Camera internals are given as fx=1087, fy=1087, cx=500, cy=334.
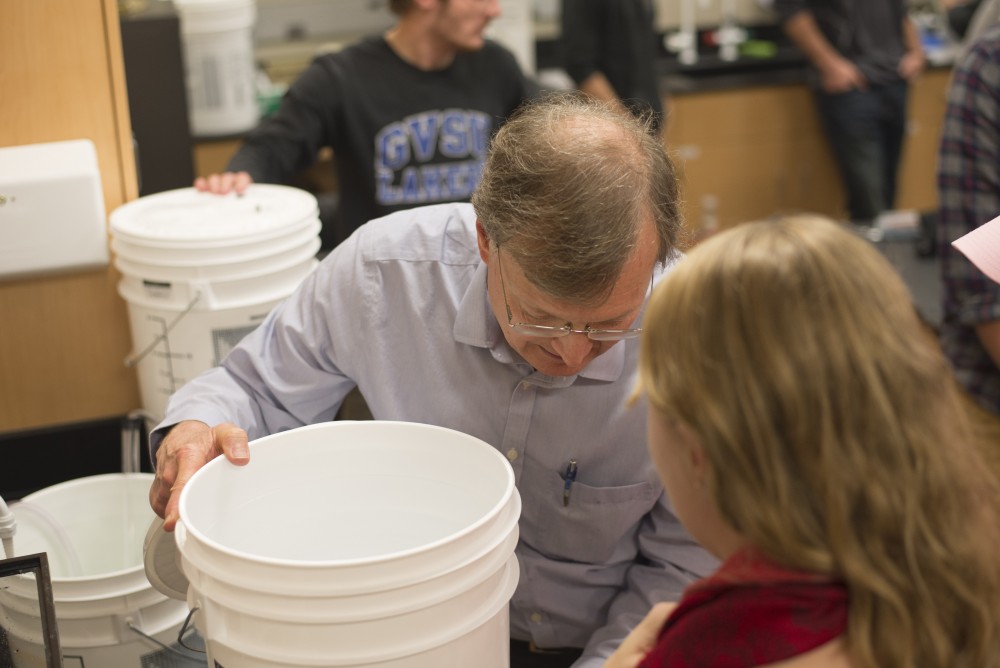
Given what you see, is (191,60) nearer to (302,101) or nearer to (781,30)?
(302,101)

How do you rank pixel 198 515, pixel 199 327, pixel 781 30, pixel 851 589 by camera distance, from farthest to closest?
pixel 781 30
pixel 199 327
pixel 198 515
pixel 851 589

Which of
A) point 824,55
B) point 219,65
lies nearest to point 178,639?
point 219,65

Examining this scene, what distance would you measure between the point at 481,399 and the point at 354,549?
0.84 feet

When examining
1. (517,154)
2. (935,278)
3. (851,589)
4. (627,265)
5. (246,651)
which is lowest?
(935,278)

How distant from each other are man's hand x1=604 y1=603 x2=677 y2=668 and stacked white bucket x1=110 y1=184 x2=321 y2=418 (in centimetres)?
85

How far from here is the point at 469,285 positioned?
4.50ft

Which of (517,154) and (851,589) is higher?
(517,154)

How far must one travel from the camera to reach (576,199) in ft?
3.82

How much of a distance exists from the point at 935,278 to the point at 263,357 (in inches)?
70.7

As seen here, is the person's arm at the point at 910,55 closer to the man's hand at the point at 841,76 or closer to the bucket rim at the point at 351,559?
the man's hand at the point at 841,76

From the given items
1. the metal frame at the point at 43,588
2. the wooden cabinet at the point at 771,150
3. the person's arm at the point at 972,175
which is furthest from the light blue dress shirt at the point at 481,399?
the wooden cabinet at the point at 771,150

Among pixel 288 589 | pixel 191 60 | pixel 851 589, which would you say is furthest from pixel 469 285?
pixel 191 60

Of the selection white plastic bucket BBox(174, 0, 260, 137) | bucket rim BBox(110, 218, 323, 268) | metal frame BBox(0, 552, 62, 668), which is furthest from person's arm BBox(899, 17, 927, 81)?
metal frame BBox(0, 552, 62, 668)

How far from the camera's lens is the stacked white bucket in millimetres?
1495
